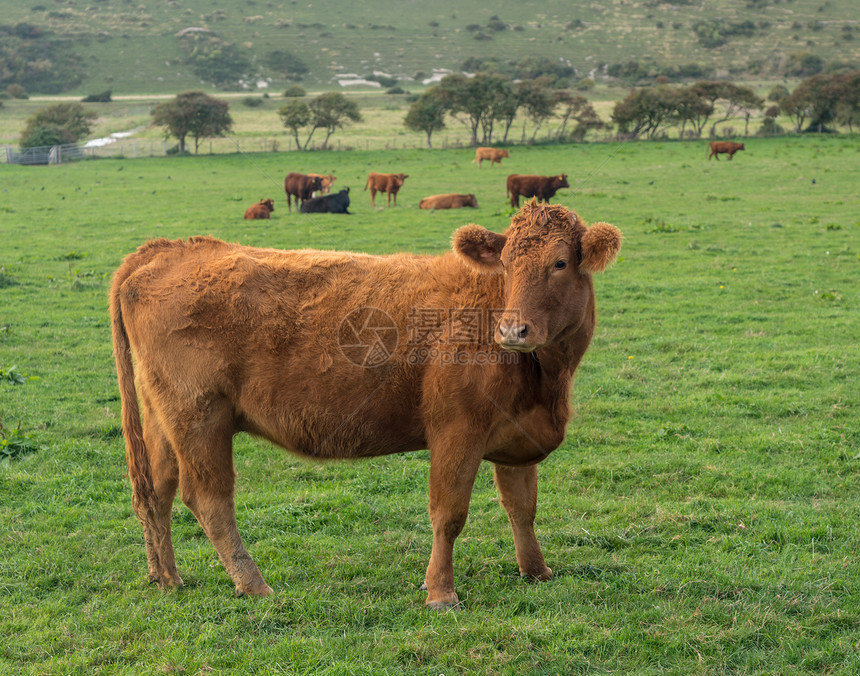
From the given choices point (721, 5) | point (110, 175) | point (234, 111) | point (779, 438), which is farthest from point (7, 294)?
point (721, 5)

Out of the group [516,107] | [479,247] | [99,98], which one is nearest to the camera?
[479,247]

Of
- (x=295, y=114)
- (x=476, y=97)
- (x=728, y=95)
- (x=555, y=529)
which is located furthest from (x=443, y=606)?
(x=728, y=95)

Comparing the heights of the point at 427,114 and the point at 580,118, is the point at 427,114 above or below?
below

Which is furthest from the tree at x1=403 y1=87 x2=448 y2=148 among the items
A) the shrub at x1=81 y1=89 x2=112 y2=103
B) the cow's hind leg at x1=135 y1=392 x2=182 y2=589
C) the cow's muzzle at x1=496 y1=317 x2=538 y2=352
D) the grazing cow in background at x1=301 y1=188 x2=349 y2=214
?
the shrub at x1=81 y1=89 x2=112 y2=103

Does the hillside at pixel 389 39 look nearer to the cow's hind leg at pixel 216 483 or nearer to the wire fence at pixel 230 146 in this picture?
the wire fence at pixel 230 146

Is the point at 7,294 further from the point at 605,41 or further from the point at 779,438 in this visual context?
the point at 605,41

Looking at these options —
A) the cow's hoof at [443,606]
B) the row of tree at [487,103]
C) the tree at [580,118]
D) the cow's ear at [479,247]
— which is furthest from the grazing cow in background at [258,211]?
the tree at [580,118]

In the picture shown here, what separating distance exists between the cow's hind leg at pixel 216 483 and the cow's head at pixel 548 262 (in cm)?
207

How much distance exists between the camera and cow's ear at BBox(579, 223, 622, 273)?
4414mm

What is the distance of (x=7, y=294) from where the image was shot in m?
14.2

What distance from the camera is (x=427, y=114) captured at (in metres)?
56.8

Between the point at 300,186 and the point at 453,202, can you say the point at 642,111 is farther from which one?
the point at 300,186

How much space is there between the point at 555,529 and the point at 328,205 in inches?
880

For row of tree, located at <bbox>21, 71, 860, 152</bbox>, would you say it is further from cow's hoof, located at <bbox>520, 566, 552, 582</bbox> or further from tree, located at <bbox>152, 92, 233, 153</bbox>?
cow's hoof, located at <bbox>520, 566, 552, 582</bbox>
